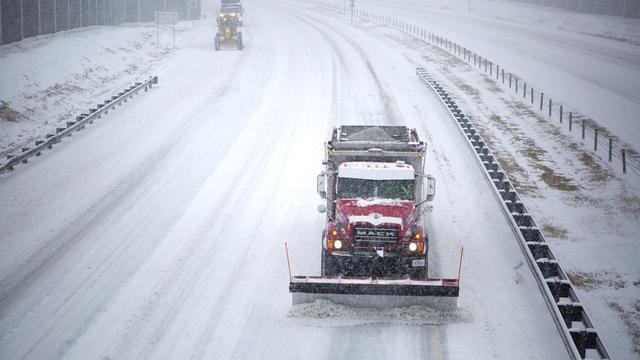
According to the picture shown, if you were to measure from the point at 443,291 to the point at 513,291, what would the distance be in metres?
2.78

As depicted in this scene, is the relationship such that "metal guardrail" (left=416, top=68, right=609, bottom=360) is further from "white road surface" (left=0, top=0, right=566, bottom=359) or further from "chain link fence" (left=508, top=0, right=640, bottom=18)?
"chain link fence" (left=508, top=0, right=640, bottom=18)

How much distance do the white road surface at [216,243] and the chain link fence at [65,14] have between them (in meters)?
12.9

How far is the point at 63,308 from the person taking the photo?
13234 millimetres

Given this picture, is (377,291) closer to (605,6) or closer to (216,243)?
(216,243)

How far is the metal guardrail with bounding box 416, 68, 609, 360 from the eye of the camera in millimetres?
11312

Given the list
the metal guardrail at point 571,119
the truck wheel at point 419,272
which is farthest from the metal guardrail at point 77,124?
the metal guardrail at point 571,119

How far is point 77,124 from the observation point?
87.9 ft

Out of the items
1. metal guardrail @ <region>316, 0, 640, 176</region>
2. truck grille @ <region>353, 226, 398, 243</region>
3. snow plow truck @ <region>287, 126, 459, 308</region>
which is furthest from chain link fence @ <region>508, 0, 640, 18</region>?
truck grille @ <region>353, 226, 398, 243</region>

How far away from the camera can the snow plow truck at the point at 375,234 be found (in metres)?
12.5

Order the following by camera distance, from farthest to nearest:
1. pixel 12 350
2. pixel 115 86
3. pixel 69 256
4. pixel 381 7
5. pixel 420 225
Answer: pixel 381 7 < pixel 115 86 < pixel 69 256 < pixel 420 225 < pixel 12 350

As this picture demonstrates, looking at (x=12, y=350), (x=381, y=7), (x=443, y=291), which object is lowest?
(x=12, y=350)

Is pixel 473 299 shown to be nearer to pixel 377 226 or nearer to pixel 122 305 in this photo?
pixel 377 226

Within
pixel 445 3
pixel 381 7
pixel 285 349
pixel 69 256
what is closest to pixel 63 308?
pixel 69 256

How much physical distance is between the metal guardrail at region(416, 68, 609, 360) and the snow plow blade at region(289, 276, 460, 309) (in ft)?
7.22
